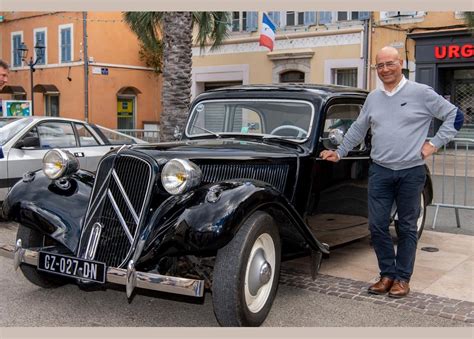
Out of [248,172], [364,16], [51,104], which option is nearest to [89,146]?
[248,172]

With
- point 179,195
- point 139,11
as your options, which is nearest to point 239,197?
point 179,195

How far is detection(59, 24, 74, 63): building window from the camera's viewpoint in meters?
24.6

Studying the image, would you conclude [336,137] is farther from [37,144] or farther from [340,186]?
[37,144]

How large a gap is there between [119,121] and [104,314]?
22.3m

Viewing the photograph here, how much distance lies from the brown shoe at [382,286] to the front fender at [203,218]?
1326 millimetres

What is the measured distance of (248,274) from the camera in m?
3.58

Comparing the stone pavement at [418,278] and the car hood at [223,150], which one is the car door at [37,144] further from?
the stone pavement at [418,278]

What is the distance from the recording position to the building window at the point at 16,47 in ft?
90.5

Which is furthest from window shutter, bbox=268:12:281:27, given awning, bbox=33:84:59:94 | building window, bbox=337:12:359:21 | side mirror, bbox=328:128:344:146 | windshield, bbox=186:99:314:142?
side mirror, bbox=328:128:344:146

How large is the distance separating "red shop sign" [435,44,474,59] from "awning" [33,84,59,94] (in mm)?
17449

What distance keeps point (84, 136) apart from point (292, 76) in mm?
11774

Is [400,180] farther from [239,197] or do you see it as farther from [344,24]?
[344,24]

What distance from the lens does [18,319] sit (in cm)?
376

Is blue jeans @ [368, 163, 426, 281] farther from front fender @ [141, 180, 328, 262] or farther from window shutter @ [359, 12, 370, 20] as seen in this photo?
window shutter @ [359, 12, 370, 20]
